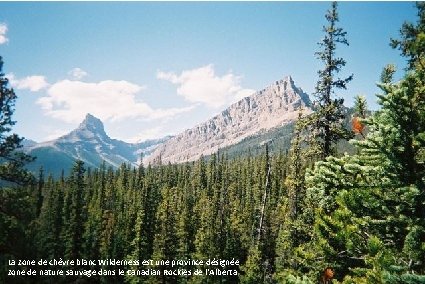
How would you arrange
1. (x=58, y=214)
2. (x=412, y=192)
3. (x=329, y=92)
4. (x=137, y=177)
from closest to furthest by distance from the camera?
1. (x=412, y=192)
2. (x=329, y=92)
3. (x=58, y=214)
4. (x=137, y=177)

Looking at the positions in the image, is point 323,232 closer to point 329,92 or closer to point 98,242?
point 329,92

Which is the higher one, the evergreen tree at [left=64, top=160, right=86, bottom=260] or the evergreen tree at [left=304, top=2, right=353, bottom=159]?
the evergreen tree at [left=304, top=2, right=353, bottom=159]

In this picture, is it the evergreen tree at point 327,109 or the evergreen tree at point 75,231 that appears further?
the evergreen tree at point 75,231

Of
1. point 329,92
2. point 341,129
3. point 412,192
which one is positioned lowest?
point 412,192

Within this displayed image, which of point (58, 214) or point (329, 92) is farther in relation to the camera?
point (58, 214)

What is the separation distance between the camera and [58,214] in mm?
70625

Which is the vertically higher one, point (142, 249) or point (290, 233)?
point (290, 233)

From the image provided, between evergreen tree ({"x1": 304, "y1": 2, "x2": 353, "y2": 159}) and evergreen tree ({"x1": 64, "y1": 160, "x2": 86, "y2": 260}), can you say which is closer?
evergreen tree ({"x1": 304, "y1": 2, "x2": 353, "y2": 159})

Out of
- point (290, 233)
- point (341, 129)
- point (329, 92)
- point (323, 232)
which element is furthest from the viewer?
point (290, 233)

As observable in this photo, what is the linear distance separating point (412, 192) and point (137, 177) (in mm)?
116953

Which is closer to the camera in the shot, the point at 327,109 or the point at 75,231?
the point at 327,109

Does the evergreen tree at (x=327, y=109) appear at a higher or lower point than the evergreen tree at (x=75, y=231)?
higher

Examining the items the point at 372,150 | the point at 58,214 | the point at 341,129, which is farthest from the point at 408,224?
the point at 58,214

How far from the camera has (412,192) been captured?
5605 mm
